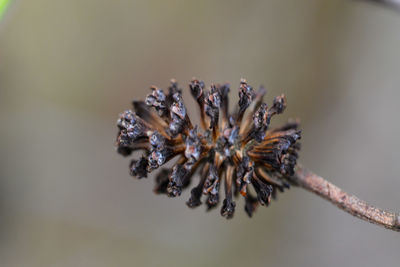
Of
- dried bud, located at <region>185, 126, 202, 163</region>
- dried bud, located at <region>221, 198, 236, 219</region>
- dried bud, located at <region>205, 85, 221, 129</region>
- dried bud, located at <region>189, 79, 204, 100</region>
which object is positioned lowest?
dried bud, located at <region>221, 198, 236, 219</region>

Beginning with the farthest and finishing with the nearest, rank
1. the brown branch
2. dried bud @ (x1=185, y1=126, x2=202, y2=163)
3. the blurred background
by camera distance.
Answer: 1. the blurred background
2. dried bud @ (x1=185, y1=126, x2=202, y2=163)
3. the brown branch

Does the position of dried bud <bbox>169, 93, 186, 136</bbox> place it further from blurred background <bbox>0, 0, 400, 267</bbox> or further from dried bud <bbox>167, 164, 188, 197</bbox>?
blurred background <bbox>0, 0, 400, 267</bbox>

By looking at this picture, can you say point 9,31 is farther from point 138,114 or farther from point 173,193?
point 173,193

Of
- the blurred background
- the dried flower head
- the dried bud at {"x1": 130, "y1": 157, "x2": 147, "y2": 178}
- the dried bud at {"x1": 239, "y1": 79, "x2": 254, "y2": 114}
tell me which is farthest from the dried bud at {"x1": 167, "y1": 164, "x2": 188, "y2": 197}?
the blurred background

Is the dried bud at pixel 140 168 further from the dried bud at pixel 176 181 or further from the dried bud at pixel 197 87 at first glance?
the dried bud at pixel 197 87

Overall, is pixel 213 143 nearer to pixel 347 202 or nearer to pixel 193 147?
pixel 193 147

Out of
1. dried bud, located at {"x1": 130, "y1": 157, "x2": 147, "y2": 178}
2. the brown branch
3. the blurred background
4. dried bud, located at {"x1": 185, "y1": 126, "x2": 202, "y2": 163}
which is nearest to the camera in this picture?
the brown branch

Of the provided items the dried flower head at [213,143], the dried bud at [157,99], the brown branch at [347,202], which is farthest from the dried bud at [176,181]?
the brown branch at [347,202]
